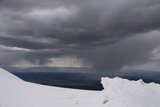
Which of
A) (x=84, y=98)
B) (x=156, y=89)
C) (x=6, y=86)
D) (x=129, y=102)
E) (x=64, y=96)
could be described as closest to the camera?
(x=129, y=102)

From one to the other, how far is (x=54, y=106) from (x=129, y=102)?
10031 millimetres

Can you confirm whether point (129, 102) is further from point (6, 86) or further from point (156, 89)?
point (6, 86)

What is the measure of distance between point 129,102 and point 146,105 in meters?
1.76

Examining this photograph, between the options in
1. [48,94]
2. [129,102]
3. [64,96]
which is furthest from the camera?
[48,94]

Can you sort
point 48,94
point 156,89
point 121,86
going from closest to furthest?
1. point 121,86
2. point 156,89
3. point 48,94

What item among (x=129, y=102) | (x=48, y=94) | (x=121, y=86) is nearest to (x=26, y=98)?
(x=48, y=94)

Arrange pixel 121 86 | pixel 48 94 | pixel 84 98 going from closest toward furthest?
pixel 121 86 → pixel 84 98 → pixel 48 94

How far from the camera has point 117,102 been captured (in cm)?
2455

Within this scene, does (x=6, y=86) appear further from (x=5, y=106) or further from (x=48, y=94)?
(x=5, y=106)

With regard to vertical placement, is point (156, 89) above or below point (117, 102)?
above

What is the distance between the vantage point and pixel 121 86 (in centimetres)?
2784

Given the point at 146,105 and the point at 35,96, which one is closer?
the point at 146,105

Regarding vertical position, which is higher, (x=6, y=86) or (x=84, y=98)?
(x=6, y=86)

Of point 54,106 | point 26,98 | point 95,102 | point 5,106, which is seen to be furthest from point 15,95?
point 95,102
